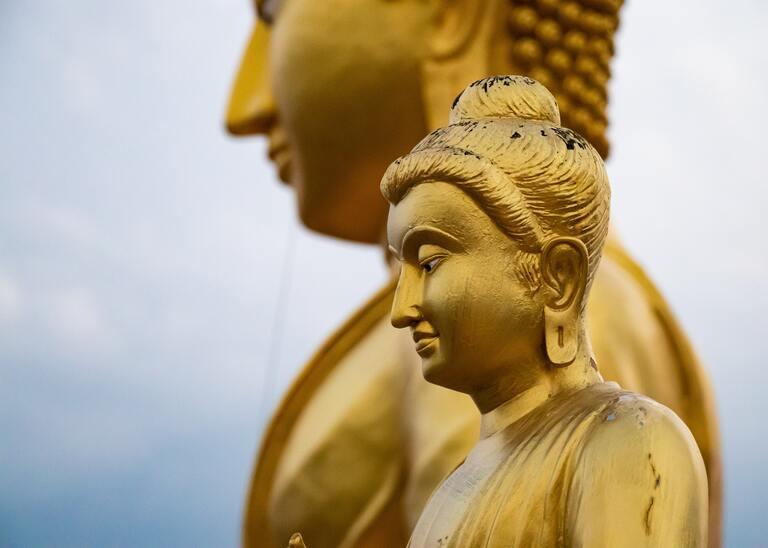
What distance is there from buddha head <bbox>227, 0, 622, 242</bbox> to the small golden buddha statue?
250cm

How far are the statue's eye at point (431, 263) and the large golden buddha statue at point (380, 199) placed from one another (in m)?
2.12

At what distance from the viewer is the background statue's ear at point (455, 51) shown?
470cm

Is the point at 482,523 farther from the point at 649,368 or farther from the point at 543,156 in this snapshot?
the point at 649,368

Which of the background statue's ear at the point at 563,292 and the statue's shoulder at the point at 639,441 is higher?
the background statue's ear at the point at 563,292

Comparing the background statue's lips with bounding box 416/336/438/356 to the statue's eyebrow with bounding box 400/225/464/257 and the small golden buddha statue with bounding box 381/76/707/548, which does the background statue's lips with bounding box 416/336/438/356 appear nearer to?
the small golden buddha statue with bounding box 381/76/707/548

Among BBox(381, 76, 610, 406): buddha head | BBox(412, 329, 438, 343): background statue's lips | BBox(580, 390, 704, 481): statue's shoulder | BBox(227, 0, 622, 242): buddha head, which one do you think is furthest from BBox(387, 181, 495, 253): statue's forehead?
BBox(227, 0, 622, 242): buddha head

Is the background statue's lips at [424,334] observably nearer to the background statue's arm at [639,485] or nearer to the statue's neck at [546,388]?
the statue's neck at [546,388]

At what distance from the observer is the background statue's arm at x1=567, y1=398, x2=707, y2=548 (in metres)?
1.84

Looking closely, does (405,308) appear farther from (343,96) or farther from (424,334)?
(343,96)

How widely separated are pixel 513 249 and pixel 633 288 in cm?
256

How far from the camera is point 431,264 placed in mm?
2107

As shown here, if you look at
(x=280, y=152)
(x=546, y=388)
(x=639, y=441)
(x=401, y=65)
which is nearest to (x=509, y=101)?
(x=546, y=388)

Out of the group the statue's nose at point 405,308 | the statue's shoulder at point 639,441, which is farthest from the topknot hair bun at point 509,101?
the statue's shoulder at point 639,441

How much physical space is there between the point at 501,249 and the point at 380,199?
306cm
